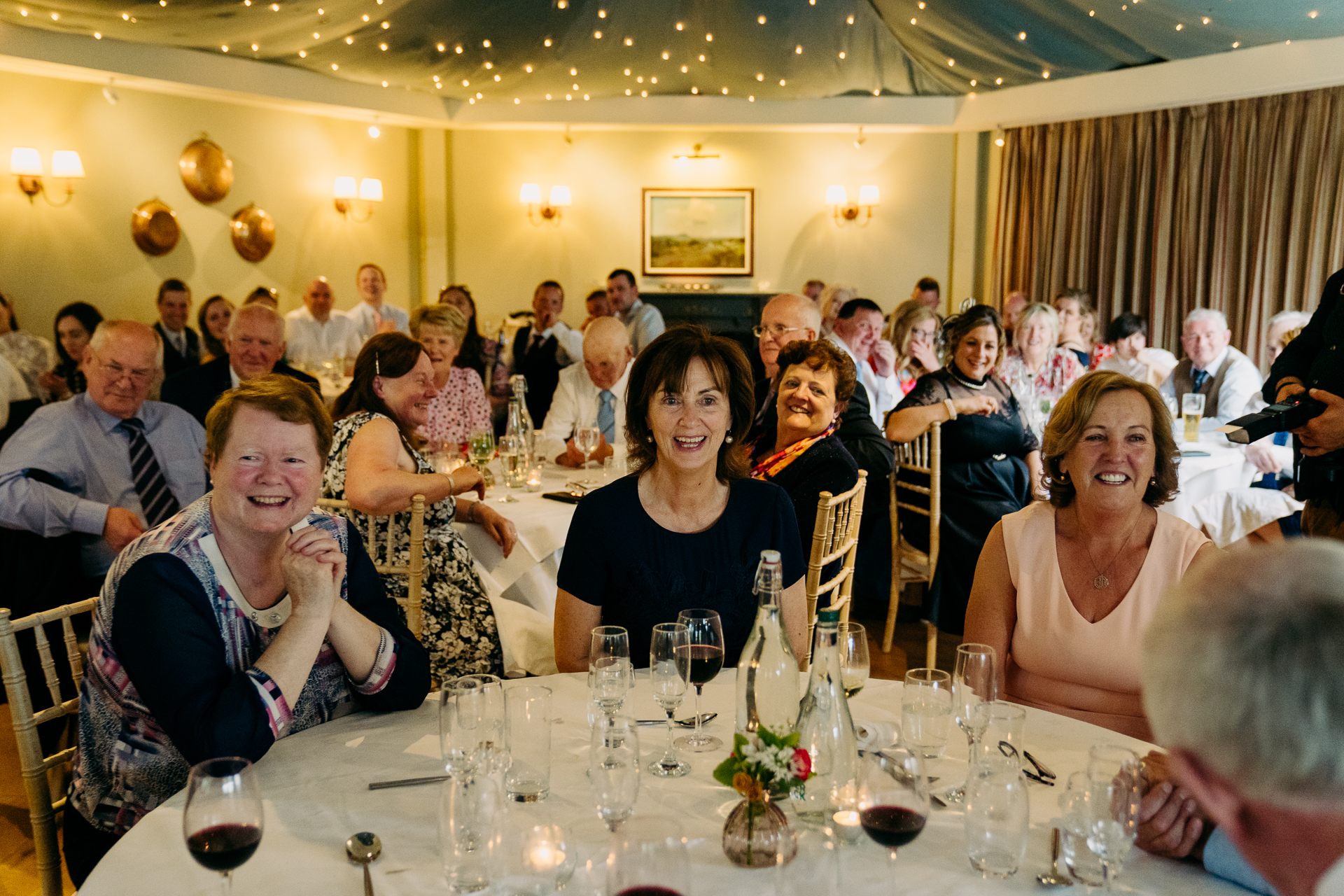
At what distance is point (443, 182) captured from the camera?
10.5m

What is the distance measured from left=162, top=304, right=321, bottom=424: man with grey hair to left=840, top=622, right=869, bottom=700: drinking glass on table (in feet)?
11.9

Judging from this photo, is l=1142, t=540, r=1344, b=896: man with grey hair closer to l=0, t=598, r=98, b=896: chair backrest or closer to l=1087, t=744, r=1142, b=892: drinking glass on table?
l=1087, t=744, r=1142, b=892: drinking glass on table

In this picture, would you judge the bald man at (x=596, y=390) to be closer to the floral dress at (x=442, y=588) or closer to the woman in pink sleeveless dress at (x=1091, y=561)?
the floral dress at (x=442, y=588)

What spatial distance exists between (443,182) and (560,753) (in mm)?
9797

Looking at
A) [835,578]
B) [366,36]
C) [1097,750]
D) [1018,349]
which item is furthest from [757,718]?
[366,36]

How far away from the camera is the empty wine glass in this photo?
128cm

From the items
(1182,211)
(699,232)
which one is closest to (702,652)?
(1182,211)

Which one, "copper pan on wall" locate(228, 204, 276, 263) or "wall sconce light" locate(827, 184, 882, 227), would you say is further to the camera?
"wall sconce light" locate(827, 184, 882, 227)

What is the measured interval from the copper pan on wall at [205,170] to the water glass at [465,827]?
841cm

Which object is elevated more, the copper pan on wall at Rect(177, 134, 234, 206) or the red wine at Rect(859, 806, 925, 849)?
the copper pan on wall at Rect(177, 134, 234, 206)

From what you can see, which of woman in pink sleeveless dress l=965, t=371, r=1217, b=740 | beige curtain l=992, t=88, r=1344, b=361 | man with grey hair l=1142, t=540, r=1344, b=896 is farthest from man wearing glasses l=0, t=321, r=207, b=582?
beige curtain l=992, t=88, r=1344, b=361

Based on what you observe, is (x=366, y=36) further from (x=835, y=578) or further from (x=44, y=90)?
(x=835, y=578)

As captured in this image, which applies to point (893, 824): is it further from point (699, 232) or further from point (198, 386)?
point (699, 232)

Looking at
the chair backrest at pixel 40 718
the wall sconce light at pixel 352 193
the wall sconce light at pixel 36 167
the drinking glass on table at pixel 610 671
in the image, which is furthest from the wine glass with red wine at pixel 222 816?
the wall sconce light at pixel 352 193
